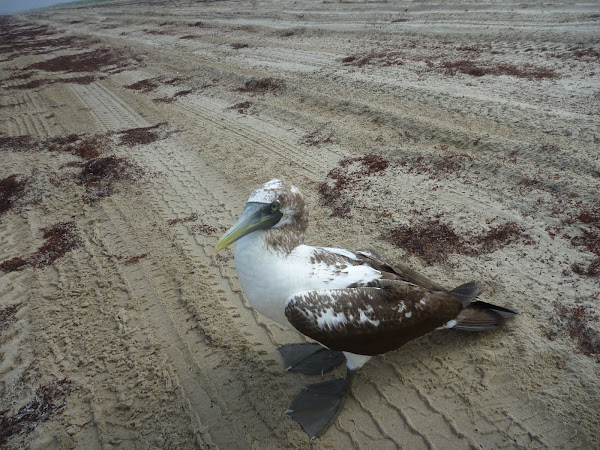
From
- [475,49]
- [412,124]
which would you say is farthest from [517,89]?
[475,49]

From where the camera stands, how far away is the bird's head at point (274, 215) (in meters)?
2.86

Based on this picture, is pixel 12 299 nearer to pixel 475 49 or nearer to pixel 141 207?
pixel 141 207

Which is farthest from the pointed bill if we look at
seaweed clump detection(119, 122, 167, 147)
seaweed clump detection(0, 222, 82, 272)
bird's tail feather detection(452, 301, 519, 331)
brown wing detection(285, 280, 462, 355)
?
seaweed clump detection(119, 122, 167, 147)

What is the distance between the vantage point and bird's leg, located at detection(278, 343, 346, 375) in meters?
3.51

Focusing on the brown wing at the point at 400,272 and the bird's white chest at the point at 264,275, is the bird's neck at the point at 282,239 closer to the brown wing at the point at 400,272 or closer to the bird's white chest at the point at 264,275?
the bird's white chest at the point at 264,275

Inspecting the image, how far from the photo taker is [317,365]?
3.54 metres

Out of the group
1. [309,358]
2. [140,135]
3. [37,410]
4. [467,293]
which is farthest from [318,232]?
[140,135]

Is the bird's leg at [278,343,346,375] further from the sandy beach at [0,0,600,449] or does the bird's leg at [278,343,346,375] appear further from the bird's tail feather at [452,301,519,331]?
the bird's tail feather at [452,301,519,331]

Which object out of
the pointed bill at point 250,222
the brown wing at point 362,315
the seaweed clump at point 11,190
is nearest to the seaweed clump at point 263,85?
the seaweed clump at point 11,190

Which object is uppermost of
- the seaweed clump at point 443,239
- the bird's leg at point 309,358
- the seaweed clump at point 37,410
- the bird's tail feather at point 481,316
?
the bird's tail feather at point 481,316

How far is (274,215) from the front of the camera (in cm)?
298

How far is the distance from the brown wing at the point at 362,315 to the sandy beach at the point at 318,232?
706mm

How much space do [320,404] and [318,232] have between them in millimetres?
2417

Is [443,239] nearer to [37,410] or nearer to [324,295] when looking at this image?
[324,295]
